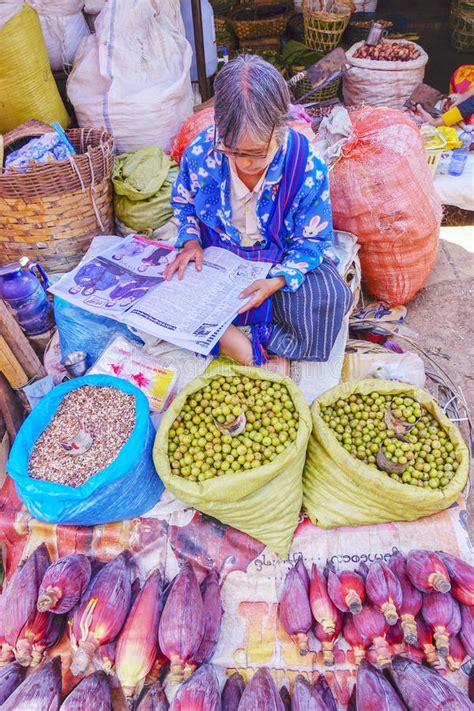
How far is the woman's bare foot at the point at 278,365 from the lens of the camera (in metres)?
2.27

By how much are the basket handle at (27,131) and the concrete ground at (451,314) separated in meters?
2.41

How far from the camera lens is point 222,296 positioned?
2.06 meters

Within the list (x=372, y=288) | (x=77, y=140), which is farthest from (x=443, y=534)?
(x=77, y=140)

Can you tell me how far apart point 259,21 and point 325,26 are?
3.12 feet

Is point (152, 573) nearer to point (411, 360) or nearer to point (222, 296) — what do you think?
point (222, 296)

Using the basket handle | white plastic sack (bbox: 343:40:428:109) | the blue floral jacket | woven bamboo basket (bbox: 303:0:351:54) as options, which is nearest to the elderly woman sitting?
the blue floral jacket

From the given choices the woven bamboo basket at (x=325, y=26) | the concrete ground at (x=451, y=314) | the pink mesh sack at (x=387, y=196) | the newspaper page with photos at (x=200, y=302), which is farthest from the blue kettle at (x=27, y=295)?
the woven bamboo basket at (x=325, y=26)

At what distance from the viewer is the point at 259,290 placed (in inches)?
79.7

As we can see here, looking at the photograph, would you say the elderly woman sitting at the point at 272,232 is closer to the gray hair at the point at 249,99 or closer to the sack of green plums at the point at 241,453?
the gray hair at the point at 249,99

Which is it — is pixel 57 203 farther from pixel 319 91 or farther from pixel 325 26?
pixel 325 26

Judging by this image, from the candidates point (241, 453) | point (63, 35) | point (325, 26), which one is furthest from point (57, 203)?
point (325, 26)

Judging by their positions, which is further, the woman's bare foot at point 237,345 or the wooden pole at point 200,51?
the wooden pole at point 200,51

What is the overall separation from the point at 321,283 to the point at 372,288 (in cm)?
112

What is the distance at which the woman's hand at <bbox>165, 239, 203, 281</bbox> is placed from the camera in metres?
2.19
